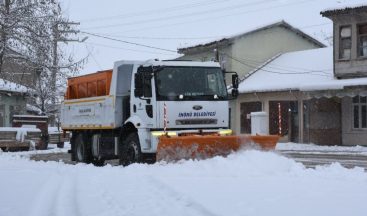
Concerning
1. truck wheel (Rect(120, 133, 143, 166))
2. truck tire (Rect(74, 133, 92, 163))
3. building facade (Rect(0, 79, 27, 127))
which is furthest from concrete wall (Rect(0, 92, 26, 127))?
truck wheel (Rect(120, 133, 143, 166))

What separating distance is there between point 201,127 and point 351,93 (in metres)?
15.3

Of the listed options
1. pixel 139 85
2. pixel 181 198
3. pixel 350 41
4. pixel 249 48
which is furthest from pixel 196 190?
pixel 249 48

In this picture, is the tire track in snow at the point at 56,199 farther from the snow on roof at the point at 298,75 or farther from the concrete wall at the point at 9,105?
the concrete wall at the point at 9,105

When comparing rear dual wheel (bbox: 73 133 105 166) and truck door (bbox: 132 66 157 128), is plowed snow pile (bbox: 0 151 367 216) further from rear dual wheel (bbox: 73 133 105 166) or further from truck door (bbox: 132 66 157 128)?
rear dual wheel (bbox: 73 133 105 166)

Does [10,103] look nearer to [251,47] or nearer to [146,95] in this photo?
[251,47]

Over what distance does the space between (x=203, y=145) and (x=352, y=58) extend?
1827cm

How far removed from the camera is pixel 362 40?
29.6m

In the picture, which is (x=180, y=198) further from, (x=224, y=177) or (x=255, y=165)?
(x=255, y=165)

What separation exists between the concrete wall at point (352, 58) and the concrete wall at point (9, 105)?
2098cm

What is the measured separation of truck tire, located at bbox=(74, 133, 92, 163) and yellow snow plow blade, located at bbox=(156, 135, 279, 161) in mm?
5256

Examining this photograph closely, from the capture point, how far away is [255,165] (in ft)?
40.7

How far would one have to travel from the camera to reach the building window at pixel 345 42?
3006cm

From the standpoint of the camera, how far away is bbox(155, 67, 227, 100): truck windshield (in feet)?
47.1

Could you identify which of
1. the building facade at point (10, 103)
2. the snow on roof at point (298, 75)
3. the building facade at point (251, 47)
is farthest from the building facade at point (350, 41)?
the building facade at point (10, 103)
